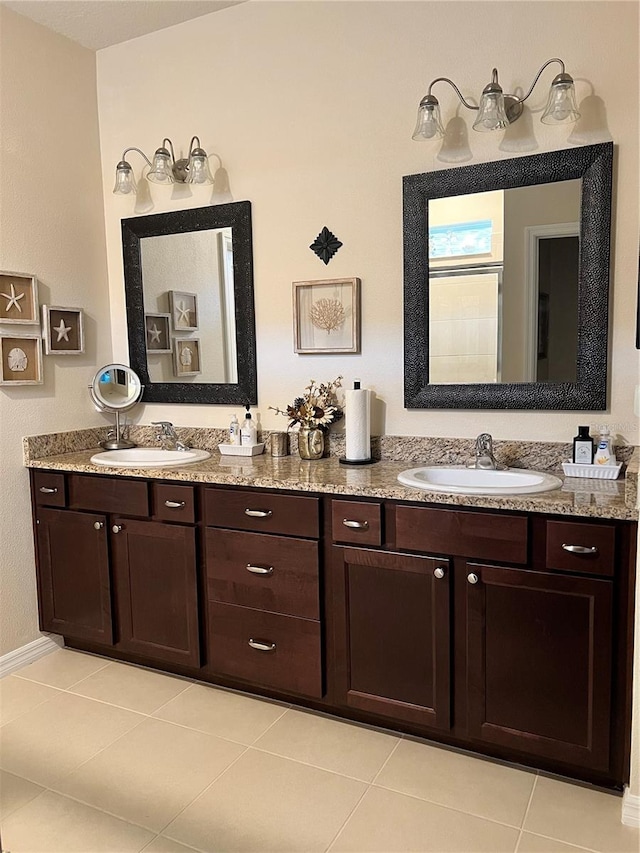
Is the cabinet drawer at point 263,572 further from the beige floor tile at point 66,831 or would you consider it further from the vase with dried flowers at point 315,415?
the beige floor tile at point 66,831

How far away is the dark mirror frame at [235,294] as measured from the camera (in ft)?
9.52

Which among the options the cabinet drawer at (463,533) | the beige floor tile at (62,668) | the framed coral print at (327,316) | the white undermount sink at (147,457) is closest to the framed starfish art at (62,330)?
the white undermount sink at (147,457)

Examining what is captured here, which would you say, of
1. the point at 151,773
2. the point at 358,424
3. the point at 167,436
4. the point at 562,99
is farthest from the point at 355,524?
the point at 562,99

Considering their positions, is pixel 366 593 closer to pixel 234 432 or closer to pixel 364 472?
pixel 364 472

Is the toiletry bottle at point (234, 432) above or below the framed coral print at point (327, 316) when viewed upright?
below

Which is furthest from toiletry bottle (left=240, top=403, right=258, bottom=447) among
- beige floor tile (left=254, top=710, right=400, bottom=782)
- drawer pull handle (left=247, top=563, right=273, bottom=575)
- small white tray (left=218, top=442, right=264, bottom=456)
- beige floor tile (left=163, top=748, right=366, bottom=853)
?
beige floor tile (left=163, top=748, right=366, bottom=853)

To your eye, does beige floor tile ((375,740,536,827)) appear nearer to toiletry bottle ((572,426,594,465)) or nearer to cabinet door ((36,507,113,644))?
toiletry bottle ((572,426,594,465))

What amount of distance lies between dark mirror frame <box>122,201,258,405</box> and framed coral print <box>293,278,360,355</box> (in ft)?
0.78

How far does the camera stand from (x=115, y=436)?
3.27 meters

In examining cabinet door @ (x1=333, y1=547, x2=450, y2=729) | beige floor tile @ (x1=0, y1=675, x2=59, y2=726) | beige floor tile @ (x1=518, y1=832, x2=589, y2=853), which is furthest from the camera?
beige floor tile @ (x1=0, y1=675, x2=59, y2=726)

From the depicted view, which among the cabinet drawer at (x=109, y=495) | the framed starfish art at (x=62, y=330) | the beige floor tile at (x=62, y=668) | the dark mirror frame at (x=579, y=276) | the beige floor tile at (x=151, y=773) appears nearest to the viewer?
the beige floor tile at (x=151, y=773)

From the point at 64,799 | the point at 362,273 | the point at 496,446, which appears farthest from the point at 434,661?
the point at 362,273

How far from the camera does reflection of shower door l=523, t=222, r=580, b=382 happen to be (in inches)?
90.4

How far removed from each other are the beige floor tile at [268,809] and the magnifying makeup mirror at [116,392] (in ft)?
5.35
